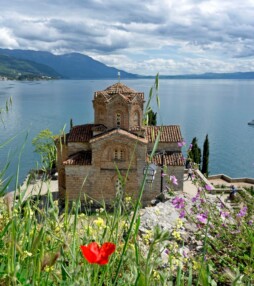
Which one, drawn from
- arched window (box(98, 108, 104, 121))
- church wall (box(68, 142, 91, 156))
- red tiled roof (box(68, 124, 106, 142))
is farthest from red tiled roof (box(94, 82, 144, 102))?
church wall (box(68, 142, 91, 156))

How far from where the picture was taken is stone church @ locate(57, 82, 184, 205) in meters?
19.0

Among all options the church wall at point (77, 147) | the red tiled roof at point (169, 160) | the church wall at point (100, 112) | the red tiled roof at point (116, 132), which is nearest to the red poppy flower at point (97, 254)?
the red tiled roof at point (116, 132)

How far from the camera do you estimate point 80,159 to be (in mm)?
19375

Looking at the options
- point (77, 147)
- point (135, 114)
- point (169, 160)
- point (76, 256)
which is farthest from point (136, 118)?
point (76, 256)

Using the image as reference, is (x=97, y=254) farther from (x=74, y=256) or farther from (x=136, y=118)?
(x=136, y=118)

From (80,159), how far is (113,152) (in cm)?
188

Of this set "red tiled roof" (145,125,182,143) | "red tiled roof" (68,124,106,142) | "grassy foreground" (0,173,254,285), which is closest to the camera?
"grassy foreground" (0,173,254,285)

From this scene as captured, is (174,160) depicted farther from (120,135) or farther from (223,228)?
(223,228)

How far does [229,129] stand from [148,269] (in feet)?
228

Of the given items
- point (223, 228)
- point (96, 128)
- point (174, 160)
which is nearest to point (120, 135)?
point (96, 128)

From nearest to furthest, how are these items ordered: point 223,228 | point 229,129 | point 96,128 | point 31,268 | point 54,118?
point 31,268, point 223,228, point 96,128, point 229,129, point 54,118

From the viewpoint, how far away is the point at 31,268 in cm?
207

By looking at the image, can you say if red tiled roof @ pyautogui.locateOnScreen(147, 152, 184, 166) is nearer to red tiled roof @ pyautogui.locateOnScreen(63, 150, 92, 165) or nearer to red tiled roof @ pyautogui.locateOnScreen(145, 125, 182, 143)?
red tiled roof @ pyautogui.locateOnScreen(145, 125, 182, 143)

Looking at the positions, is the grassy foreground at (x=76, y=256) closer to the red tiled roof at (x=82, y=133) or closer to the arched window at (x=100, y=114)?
the red tiled roof at (x=82, y=133)
